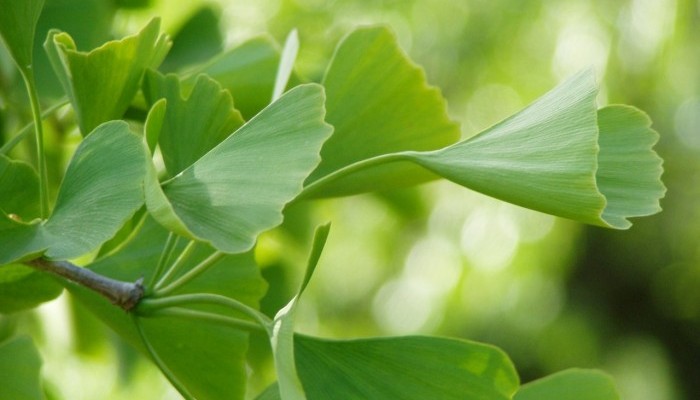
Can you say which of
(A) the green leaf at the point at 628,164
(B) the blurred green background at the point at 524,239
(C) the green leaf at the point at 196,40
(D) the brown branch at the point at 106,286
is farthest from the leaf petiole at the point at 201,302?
(B) the blurred green background at the point at 524,239

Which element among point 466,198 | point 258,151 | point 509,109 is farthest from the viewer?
point 466,198

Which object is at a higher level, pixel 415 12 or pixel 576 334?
pixel 415 12

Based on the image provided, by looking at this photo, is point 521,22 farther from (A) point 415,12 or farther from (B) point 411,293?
(B) point 411,293

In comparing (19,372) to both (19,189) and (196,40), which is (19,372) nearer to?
(19,189)

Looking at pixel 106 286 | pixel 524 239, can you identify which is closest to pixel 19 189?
pixel 106 286

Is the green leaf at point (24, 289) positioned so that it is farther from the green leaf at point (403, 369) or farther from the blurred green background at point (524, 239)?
the blurred green background at point (524, 239)

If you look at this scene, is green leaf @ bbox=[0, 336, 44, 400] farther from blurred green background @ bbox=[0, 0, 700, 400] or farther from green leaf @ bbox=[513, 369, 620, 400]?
blurred green background @ bbox=[0, 0, 700, 400]

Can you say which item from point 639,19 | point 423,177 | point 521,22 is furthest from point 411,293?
point 423,177
